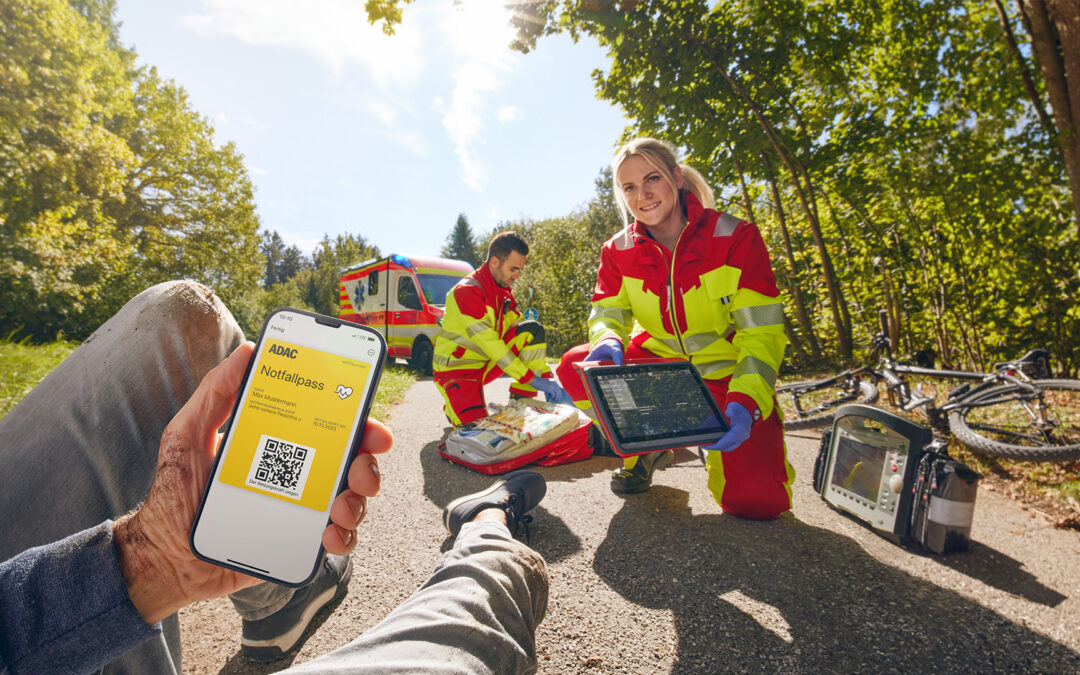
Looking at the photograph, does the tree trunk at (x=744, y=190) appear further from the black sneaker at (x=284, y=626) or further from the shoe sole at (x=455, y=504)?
the black sneaker at (x=284, y=626)

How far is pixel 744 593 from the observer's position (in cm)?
171

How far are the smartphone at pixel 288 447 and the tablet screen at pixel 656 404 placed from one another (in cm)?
111

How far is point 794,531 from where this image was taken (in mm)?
2213

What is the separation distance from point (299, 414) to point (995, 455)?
419cm

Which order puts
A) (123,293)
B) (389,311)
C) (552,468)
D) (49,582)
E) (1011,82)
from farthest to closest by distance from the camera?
1. (123,293)
2. (389,311)
3. (1011,82)
4. (552,468)
5. (49,582)

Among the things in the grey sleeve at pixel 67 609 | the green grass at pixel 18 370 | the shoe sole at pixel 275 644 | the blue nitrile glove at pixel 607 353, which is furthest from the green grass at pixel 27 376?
the grey sleeve at pixel 67 609

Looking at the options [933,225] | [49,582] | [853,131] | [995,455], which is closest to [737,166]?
[853,131]

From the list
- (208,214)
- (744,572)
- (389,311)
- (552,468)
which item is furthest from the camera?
(208,214)

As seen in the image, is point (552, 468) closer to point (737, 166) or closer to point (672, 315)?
point (672, 315)

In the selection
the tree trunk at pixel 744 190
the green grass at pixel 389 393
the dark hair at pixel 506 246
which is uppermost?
the tree trunk at pixel 744 190

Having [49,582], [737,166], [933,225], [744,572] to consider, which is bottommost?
[744,572]

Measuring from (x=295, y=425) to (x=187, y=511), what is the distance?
222 mm

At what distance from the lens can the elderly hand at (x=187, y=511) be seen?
0.70 m

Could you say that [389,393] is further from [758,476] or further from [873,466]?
[873,466]
